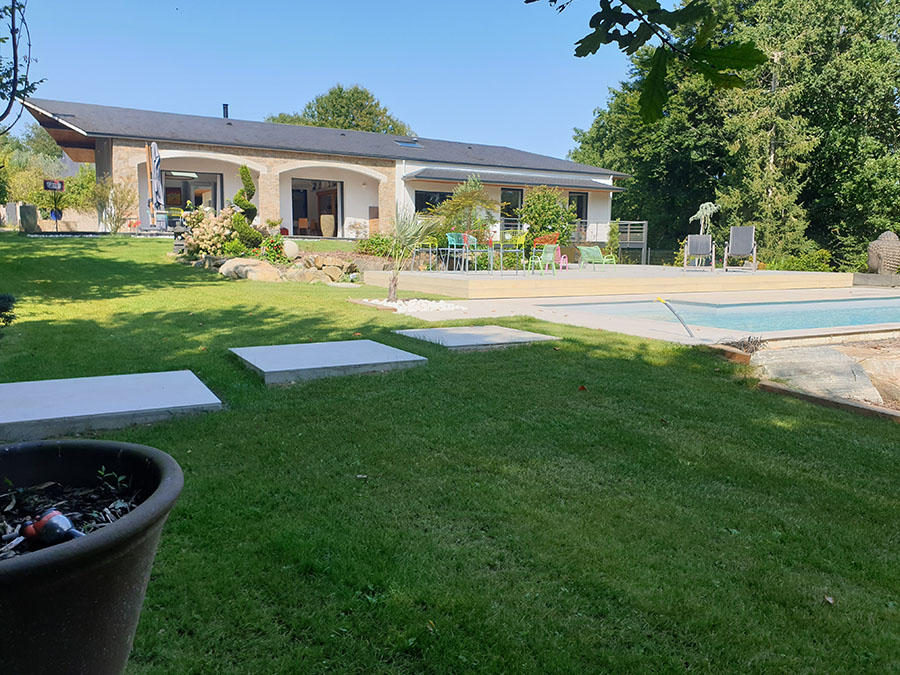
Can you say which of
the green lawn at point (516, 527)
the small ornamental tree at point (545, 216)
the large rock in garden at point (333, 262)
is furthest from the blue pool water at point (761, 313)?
the small ornamental tree at point (545, 216)

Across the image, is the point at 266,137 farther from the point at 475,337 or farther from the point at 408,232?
the point at 475,337

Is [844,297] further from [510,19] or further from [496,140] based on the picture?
[496,140]

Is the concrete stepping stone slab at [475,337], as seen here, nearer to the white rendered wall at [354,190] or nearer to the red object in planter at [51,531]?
the red object in planter at [51,531]

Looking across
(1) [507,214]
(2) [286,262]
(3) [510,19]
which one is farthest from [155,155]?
(3) [510,19]

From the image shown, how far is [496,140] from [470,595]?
102 ft

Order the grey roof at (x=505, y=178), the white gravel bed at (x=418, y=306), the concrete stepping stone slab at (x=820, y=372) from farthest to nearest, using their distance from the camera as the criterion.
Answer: the grey roof at (x=505, y=178) < the white gravel bed at (x=418, y=306) < the concrete stepping stone slab at (x=820, y=372)

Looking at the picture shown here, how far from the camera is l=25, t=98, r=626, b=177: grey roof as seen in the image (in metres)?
19.9

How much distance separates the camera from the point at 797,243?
20531mm

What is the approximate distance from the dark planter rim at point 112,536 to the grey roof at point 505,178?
22.3 metres

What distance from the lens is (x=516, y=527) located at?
2291 mm

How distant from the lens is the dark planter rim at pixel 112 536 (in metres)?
0.92

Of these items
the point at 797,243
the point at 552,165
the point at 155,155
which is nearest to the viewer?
the point at 155,155

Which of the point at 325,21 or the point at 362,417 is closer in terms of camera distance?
the point at 362,417

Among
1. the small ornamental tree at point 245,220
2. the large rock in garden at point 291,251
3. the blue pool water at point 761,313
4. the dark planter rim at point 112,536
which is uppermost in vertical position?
the small ornamental tree at point 245,220
